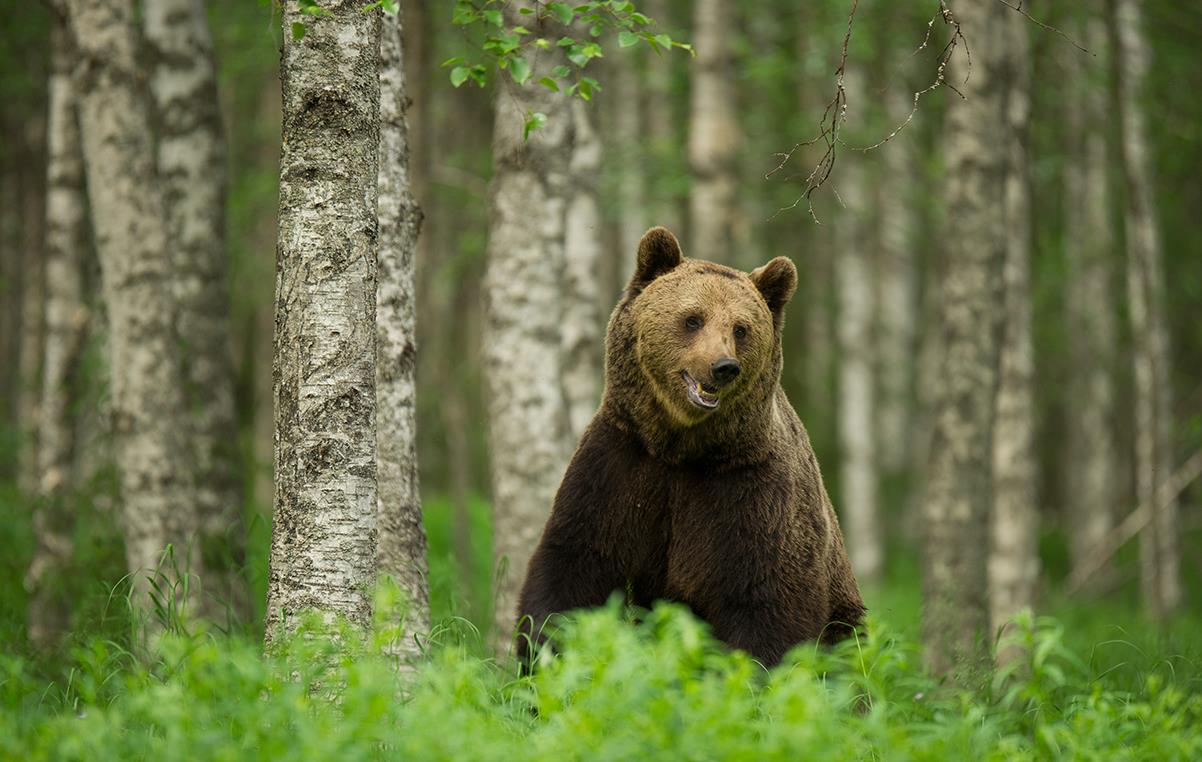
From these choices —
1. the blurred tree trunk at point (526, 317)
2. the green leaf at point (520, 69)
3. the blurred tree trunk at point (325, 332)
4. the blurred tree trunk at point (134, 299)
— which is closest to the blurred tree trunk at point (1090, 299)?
the blurred tree trunk at point (526, 317)

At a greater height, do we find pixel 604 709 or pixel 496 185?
pixel 496 185

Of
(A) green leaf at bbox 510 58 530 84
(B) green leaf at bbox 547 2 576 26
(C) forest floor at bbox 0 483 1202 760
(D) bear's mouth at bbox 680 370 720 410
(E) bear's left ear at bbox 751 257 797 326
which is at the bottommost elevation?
(C) forest floor at bbox 0 483 1202 760

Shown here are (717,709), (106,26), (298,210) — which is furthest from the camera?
(106,26)

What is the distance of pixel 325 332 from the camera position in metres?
4.50

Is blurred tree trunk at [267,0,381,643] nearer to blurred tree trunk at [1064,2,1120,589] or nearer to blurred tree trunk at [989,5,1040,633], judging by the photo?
blurred tree trunk at [989,5,1040,633]

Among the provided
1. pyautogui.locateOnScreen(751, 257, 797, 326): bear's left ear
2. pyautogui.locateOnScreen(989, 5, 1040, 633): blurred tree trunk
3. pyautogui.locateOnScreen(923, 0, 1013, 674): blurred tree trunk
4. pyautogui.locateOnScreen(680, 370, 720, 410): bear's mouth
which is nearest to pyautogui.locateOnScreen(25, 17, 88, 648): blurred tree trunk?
pyautogui.locateOnScreen(680, 370, 720, 410): bear's mouth

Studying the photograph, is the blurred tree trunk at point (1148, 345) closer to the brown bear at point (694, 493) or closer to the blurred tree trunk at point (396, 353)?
the brown bear at point (694, 493)

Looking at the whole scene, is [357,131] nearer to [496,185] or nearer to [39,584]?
[496,185]

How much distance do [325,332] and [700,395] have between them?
1.56 meters

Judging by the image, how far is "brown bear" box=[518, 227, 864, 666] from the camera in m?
5.15

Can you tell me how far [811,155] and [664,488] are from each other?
692 inches

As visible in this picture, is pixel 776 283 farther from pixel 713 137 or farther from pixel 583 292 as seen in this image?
pixel 713 137

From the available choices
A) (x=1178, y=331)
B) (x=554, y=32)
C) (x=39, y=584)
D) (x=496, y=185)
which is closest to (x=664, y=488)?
(x=496, y=185)

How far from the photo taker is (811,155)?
22.1m
